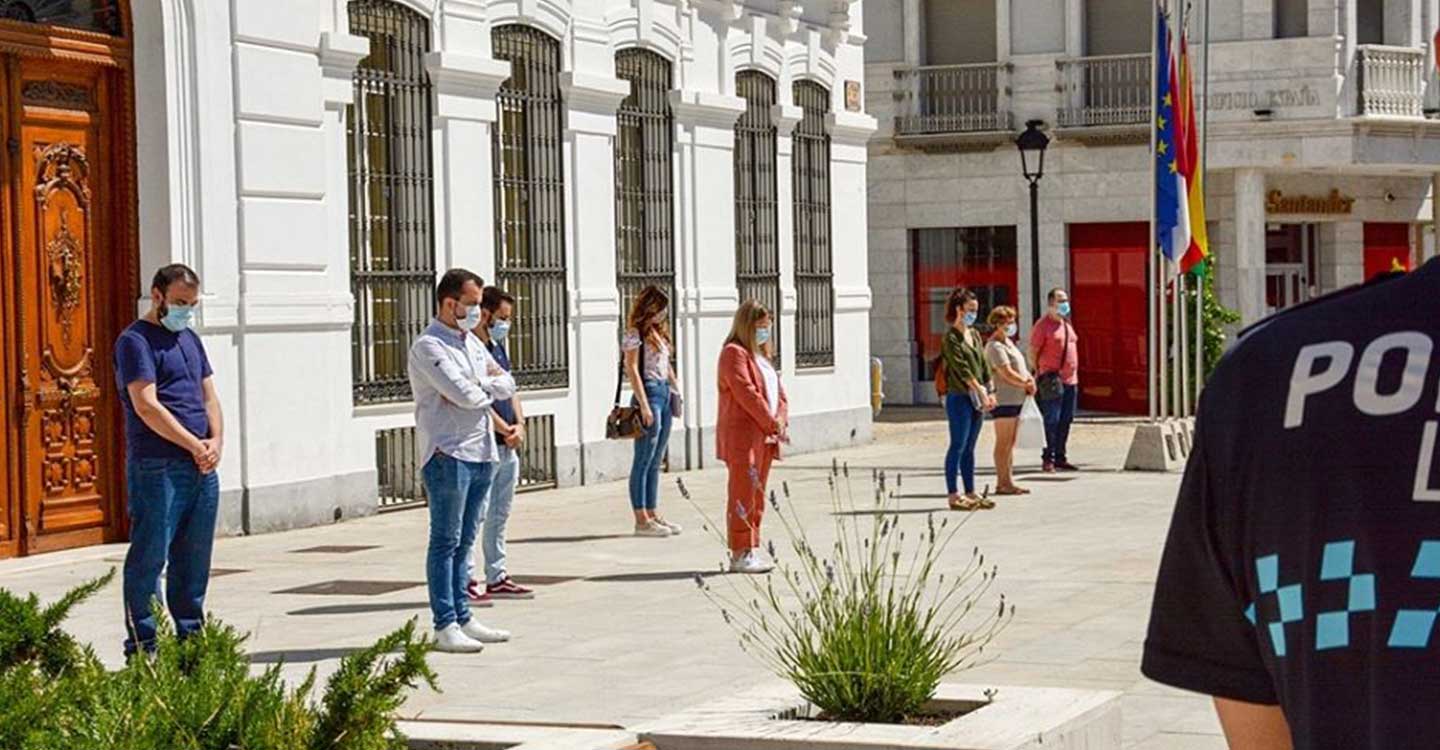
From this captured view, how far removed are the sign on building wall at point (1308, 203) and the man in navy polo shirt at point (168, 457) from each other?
30.5 metres

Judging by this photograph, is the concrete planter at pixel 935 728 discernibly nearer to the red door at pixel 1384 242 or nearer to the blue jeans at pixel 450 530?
the blue jeans at pixel 450 530

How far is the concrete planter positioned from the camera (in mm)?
7289

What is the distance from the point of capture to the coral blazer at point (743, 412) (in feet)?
47.9

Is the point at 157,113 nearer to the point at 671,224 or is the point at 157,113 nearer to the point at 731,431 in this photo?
the point at 731,431

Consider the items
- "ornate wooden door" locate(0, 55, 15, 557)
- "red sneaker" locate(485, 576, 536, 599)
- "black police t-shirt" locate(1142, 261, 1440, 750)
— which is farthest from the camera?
"ornate wooden door" locate(0, 55, 15, 557)

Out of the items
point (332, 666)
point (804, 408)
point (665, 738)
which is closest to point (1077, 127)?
point (804, 408)

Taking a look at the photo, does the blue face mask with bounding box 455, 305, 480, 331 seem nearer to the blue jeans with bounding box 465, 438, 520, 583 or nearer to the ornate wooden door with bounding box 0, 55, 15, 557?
the blue jeans with bounding box 465, 438, 520, 583

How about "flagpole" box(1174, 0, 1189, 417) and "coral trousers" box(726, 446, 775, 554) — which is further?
"flagpole" box(1174, 0, 1189, 417)

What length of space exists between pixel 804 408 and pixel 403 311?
25.7 ft

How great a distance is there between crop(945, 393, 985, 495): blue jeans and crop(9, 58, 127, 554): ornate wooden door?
6.26m

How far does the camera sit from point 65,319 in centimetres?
1659

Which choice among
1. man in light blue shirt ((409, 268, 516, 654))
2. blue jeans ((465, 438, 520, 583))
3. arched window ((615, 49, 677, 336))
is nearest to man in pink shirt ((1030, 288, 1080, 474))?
arched window ((615, 49, 677, 336))

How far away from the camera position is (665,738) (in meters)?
7.49

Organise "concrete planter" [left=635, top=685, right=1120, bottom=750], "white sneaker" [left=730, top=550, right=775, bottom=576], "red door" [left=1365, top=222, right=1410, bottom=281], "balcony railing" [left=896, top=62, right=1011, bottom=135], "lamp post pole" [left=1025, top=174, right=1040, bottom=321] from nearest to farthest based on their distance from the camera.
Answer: "concrete planter" [left=635, top=685, right=1120, bottom=750] → "white sneaker" [left=730, top=550, right=775, bottom=576] → "lamp post pole" [left=1025, top=174, right=1040, bottom=321] → "balcony railing" [left=896, top=62, right=1011, bottom=135] → "red door" [left=1365, top=222, right=1410, bottom=281]
